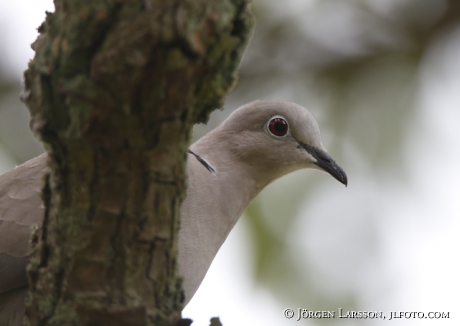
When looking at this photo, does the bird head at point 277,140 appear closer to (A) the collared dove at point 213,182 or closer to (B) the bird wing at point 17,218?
(A) the collared dove at point 213,182

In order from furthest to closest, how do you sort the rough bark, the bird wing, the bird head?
the bird head < the bird wing < the rough bark

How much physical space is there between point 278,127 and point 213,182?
0.55 meters

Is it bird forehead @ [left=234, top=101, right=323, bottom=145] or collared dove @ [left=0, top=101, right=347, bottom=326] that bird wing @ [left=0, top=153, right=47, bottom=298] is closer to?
collared dove @ [left=0, top=101, right=347, bottom=326]

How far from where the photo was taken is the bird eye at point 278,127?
3.48 metres

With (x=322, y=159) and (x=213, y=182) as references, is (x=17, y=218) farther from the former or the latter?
(x=322, y=159)

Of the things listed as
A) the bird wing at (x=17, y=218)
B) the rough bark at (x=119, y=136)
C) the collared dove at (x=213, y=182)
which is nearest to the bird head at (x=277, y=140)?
the collared dove at (x=213, y=182)

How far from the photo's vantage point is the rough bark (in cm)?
137

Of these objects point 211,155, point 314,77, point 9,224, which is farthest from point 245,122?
point 314,77

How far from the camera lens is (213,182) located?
3.15 metres

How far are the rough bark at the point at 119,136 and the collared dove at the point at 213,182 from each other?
39.6 inches

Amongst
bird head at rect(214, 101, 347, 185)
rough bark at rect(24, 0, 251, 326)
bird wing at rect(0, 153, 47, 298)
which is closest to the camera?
rough bark at rect(24, 0, 251, 326)

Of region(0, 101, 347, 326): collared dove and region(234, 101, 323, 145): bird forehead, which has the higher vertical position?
region(234, 101, 323, 145): bird forehead

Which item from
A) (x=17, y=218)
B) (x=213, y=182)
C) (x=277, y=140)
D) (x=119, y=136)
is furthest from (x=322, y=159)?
(x=119, y=136)

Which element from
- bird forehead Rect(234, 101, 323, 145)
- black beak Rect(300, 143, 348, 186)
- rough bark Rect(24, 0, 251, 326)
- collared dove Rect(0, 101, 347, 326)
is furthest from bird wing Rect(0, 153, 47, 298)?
black beak Rect(300, 143, 348, 186)
